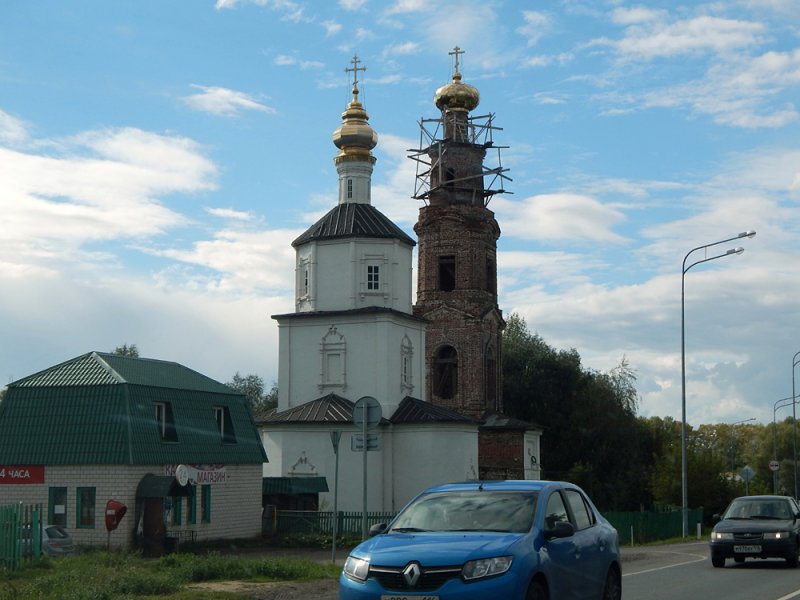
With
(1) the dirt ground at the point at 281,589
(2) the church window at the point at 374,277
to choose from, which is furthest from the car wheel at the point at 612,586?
(2) the church window at the point at 374,277

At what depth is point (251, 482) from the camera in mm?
33812

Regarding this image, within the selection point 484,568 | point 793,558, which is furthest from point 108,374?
point 484,568

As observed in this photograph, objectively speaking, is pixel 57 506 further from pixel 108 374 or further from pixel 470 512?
pixel 470 512

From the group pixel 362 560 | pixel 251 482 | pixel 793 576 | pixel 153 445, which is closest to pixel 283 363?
pixel 251 482

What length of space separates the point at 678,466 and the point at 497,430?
9389 mm

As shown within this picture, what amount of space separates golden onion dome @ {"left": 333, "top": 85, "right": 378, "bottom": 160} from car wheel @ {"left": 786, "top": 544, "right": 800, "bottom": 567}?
30189 mm

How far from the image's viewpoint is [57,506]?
28.5m

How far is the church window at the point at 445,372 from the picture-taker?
2376 inches

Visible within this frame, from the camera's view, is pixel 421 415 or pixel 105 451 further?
pixel 421 415

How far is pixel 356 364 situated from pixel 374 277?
145 inches

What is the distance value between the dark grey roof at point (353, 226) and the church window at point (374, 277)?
1315mm

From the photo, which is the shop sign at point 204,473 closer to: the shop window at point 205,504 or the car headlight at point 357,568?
the shop window at point 205,504

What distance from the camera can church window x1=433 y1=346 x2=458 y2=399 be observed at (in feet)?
198

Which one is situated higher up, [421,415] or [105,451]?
[421,415]
